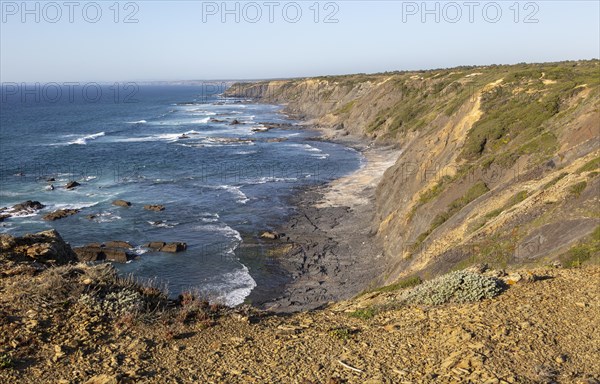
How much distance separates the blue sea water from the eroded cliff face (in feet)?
34.9

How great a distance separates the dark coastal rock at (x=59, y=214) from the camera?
44.5m

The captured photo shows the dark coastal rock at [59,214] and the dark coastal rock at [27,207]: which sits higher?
the dark coastal rock at [27,207]

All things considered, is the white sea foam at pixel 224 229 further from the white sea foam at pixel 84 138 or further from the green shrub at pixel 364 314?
the white sea foam at pixel 84 138

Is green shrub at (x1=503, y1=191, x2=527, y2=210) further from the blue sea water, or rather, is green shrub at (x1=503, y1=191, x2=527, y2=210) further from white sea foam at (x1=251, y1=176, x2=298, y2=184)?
white sea foam at (x1=251, y1=176, x2=298, y2=184)

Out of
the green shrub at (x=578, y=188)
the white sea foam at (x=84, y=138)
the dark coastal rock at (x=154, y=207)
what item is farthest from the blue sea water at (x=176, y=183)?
the green shrub at (x=578, y=188)

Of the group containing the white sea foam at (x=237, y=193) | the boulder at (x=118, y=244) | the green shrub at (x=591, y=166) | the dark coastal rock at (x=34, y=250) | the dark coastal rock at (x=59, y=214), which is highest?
the green shrub at (x=591, y=166)

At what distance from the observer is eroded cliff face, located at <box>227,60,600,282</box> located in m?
18.8

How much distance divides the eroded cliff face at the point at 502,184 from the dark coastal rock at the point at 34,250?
1366cm

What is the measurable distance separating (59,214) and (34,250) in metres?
31.9

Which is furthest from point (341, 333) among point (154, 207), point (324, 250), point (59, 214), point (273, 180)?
point (273, 180)

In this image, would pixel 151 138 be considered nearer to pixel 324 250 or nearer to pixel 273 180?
pixel 273 180

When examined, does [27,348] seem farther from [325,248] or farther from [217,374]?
[325,248]

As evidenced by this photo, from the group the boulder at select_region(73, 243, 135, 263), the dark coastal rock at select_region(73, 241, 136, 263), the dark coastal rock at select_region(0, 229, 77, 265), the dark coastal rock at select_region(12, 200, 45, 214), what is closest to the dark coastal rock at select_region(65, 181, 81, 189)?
the dark coastal rock at select_region(12, 200, 45, 214)

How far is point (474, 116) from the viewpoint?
41625mm
